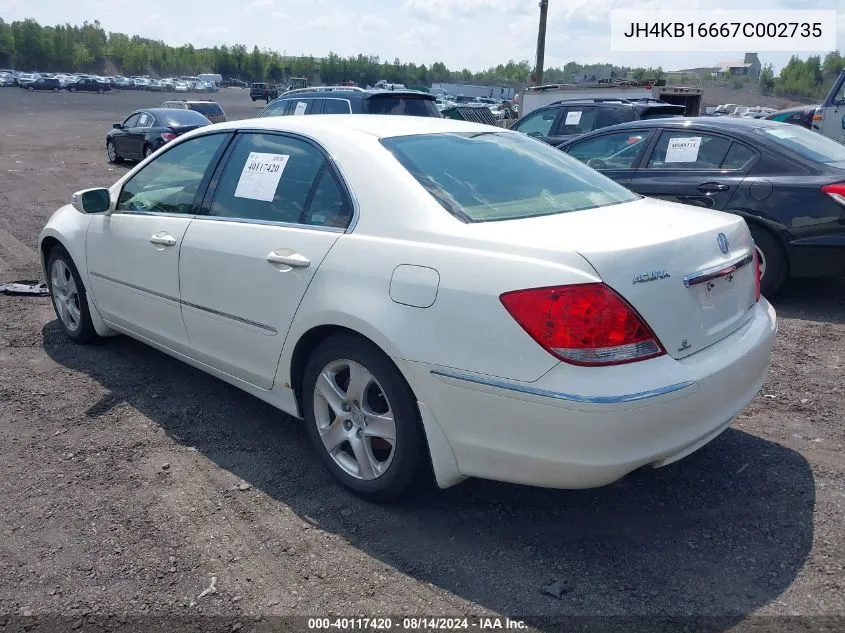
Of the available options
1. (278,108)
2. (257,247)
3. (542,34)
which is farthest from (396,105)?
(542,34)

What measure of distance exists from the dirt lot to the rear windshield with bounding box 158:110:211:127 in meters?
13.6

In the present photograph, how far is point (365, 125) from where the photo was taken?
3.63 metres

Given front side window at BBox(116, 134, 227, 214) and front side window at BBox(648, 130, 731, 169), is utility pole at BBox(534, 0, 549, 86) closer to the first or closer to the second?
front side window at BBox(648, 130, 731, 169)

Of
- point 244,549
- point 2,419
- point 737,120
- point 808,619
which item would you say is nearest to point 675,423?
point 808,619

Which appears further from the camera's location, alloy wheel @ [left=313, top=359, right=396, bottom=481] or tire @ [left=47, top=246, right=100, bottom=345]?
tire @ [left=47, top=246, right=100, bottom=345]

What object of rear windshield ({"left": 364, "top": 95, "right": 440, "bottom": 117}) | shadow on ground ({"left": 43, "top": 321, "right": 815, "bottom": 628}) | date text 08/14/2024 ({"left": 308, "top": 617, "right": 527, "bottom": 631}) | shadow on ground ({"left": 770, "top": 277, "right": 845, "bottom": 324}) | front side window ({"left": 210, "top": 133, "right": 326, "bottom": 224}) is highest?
rear windshield ({"left": 364, "top": 95, "right": 440, "bottom": 117})

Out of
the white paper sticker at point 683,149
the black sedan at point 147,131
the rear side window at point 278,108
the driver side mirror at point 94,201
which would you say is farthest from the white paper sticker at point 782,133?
the black sedan at point 147,131

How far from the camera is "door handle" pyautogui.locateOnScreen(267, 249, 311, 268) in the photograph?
326 centimetres

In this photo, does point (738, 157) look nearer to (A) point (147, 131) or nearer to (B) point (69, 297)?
(B) point (69, 297)

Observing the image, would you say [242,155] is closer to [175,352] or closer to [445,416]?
[175,352]

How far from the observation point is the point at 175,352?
166 inches

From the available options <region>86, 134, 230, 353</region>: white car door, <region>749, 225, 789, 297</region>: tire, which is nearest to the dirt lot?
<region>86, 134, 230, 353</region>: white car door

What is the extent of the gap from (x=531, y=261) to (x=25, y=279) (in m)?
6.14

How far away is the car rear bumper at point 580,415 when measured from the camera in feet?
8.25
